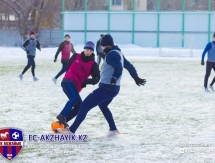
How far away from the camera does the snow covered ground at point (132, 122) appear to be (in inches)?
308

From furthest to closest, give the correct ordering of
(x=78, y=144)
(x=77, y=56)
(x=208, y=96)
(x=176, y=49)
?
(x=176, y=49), (x=208, y=96), (x=77, y=56), (x=78, y=144)

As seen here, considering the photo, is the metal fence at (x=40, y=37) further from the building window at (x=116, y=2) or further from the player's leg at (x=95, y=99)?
the player's leg at (x=95, y=99)

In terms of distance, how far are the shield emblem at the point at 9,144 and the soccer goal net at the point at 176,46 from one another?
35.4 m

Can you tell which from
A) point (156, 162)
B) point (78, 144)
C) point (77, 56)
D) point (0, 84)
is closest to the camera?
point (156, 162)

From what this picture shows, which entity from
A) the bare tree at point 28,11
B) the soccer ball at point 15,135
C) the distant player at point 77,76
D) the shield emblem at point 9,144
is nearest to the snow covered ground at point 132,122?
the shield emblem at point 9,144

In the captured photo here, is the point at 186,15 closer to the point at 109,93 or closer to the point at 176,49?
the point at 176,49

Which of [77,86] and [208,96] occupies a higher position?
[77,86]

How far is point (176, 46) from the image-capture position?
45.4 metres

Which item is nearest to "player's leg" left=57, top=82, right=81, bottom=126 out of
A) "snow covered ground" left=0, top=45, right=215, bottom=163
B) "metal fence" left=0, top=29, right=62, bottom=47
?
"snow covered ground" left=0, top=45, right=215, bottom=163

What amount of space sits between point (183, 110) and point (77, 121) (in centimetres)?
421

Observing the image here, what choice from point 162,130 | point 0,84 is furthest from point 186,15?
point 162,130

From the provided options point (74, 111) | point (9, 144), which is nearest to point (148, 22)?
point (74, 111)

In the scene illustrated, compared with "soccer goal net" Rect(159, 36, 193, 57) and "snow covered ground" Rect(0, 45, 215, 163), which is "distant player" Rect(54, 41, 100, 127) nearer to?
"snow covered ground" Rect(0, 45, 215, 163)

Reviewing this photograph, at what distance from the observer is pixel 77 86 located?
9.55 meters
